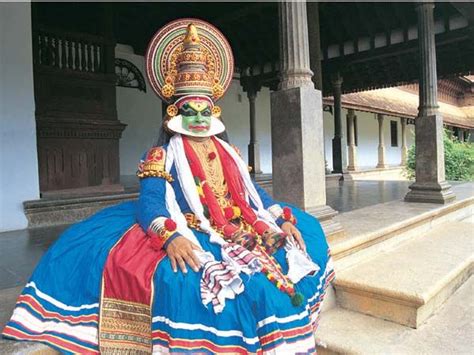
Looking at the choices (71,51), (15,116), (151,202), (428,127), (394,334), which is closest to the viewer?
(151,202)

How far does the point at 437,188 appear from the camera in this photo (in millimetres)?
4797

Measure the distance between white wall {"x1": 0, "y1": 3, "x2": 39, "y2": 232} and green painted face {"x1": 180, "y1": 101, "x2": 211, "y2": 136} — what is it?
9.65 feet

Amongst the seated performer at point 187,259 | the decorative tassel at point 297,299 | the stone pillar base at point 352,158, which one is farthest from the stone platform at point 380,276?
the stone pillar base at point 352,158

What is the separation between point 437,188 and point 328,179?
3719 millimetres

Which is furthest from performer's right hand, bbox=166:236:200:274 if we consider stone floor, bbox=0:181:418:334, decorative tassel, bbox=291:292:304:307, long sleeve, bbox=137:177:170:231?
stone floor, bbox=0:181:418:334

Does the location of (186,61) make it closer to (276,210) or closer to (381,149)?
(276,210)

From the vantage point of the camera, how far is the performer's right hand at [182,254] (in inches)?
56.8

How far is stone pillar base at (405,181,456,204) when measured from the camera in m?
4.74

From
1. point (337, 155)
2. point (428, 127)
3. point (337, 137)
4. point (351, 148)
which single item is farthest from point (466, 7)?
point (351, 148)

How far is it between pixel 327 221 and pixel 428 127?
111 inches

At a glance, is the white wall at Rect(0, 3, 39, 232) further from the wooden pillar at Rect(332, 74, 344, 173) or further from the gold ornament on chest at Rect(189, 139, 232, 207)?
the wooden pillar at Rect(332, 74, 344, 173)

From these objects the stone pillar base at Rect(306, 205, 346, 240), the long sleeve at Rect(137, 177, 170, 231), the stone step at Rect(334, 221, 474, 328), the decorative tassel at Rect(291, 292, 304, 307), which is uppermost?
the long sleeve at Rect(137, 177, 170, 231)

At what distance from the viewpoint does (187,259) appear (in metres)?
1.45

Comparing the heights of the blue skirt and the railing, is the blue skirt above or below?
below
